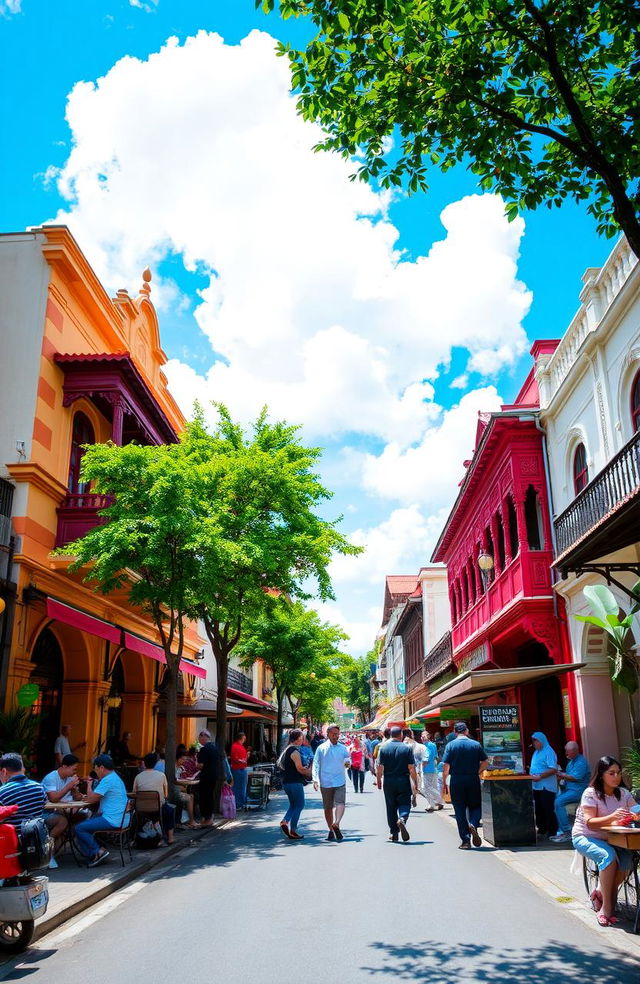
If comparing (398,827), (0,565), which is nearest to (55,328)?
(0,565)

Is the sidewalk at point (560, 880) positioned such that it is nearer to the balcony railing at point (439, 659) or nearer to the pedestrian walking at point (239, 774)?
the pedestrian walking at point (239, 774)

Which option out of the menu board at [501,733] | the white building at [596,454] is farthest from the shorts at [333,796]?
the white building at [596,454]

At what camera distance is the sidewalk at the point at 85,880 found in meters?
7.43

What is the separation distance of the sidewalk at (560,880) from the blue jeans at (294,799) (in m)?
2.95

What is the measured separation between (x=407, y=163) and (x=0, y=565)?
32.5ft

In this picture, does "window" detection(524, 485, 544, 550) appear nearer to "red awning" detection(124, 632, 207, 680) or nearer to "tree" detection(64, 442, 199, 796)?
"tree" detection(64, 442, 199, 796)

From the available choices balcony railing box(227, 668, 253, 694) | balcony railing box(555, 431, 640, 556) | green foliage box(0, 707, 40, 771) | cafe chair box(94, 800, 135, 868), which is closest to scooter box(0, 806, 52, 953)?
cafe chair box(94, 800, 135, 868)

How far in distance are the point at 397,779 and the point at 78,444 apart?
1030 centimetres

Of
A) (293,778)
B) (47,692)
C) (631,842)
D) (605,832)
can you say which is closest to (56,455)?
(47,692)

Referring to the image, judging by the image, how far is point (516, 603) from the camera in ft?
58.5

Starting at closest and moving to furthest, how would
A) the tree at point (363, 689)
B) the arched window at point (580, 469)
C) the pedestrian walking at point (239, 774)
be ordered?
the arched window at point (580, 469)
the pedestrian walking at point (239, 774)
the tree at point (363, 689)

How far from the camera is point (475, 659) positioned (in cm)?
2488

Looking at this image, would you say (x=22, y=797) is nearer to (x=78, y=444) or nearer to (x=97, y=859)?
(x=97, y=859)

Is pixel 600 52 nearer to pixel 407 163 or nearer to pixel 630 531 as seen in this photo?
pixel 407 163
